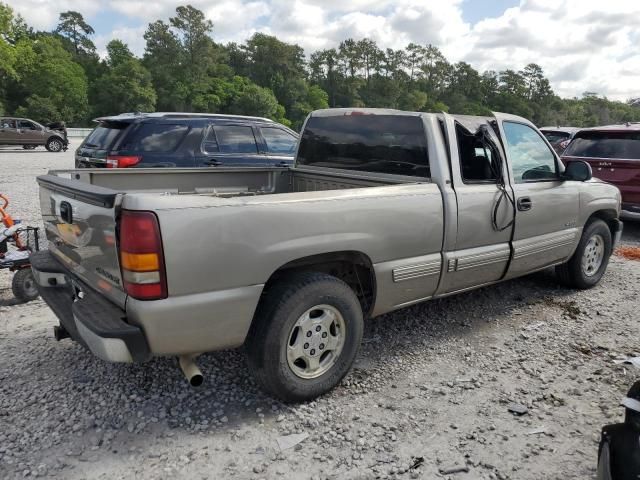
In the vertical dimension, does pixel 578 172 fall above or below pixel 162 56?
below

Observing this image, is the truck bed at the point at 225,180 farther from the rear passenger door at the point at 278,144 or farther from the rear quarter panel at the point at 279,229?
the rear passenger door at the point at 278,144

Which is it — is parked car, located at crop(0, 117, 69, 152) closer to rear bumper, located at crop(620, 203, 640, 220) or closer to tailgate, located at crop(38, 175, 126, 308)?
tailgate, located at crop(38, 175, 126, 308)

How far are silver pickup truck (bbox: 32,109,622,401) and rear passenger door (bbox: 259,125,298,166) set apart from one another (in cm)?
367

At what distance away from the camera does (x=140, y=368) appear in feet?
11.5

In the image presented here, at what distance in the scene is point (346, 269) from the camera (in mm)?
3516

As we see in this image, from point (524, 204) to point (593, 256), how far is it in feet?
5.91

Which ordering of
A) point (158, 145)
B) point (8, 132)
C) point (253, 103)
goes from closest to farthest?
1. point (158, 145)
2. point (8, 132)
3. point (253, 103)

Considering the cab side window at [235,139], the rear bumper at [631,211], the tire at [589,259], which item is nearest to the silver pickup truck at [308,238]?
the tire at [589,259]

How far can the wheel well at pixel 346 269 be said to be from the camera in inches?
120

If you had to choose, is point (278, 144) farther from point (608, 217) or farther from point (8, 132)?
point (8, 132)

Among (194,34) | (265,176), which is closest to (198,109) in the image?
(194,34)

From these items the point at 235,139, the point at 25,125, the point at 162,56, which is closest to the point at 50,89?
the point at 162,56

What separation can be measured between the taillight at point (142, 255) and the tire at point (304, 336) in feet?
2.16

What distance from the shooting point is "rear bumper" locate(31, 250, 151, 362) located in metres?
2.50
